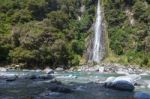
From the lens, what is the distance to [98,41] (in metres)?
68.2

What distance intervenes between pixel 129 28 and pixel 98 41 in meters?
6.81

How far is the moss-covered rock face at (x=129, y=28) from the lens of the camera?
212 ft

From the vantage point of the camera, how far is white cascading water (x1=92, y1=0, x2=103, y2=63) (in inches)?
2596

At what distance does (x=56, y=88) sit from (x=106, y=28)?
152ft

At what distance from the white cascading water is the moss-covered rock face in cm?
155

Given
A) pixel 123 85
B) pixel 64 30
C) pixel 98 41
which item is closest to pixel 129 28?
pixel 98 41

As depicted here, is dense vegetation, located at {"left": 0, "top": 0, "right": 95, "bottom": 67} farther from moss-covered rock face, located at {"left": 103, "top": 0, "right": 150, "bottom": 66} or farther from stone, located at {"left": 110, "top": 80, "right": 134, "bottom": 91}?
stone, located at {"left": 110, "top": 80, "right": 134, "bottom": 91}

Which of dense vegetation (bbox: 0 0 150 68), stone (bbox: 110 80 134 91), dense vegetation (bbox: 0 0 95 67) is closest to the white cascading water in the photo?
dense vegetation (bbox: 0 0 150 68)

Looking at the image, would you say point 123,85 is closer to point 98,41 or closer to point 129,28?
point 98,41

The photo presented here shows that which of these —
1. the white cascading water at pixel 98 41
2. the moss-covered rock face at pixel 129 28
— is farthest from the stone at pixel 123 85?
the white cascading water at pixel 98 41

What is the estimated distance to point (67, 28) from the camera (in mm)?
71062

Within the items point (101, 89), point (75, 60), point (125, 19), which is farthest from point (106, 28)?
point (101, 89)

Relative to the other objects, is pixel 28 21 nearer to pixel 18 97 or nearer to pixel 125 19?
pixel 125 19

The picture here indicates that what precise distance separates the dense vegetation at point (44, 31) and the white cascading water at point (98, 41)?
1.51 m
